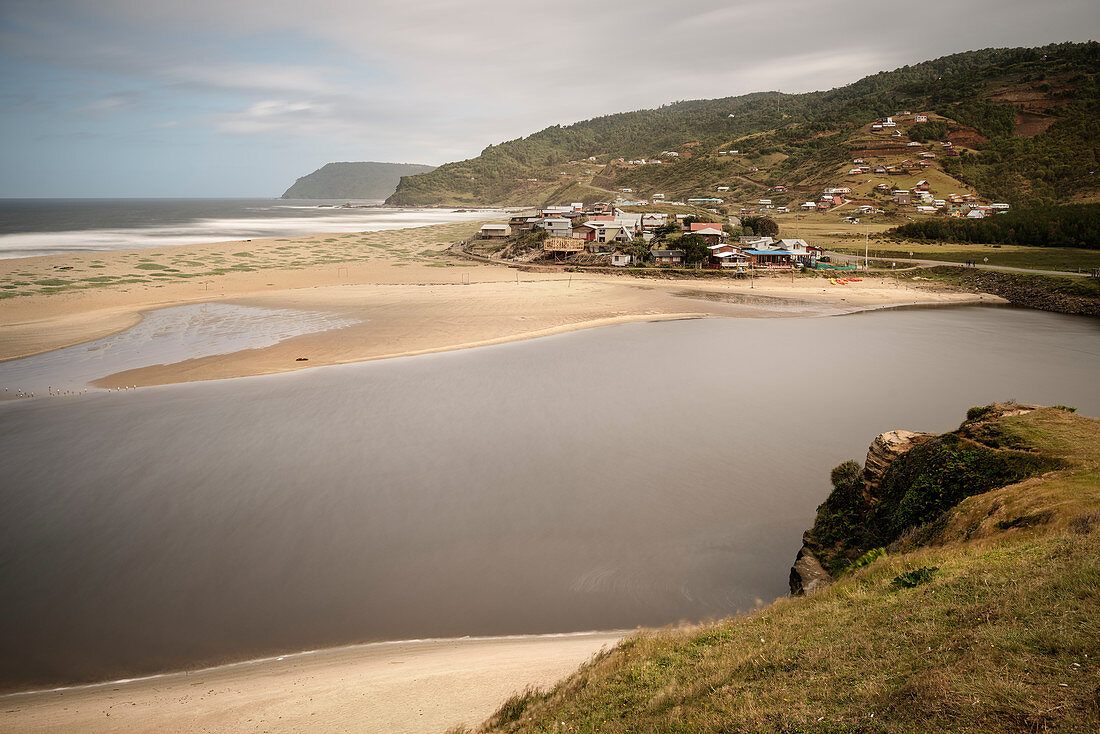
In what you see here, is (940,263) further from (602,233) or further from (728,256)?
(602,233)

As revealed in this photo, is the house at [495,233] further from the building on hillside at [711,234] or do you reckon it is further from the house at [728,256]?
the house at [728,256]

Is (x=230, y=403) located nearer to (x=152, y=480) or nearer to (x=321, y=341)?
(x=152, y=480)

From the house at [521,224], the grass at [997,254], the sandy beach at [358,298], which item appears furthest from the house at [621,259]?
the grass at [997,254]

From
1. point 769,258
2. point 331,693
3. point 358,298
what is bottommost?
point 331,693

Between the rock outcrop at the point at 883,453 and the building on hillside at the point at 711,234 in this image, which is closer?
the rock outcrop at the point at 883,453

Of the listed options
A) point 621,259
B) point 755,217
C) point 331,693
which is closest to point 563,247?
point 621,259

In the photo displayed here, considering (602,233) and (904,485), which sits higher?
(602,233)

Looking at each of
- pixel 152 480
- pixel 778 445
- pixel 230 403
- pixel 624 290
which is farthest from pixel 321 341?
pixel 624 290
